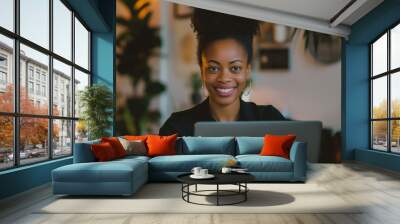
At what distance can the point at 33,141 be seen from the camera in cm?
594

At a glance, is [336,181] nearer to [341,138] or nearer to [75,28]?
[341,138]

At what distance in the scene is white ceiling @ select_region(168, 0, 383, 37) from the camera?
335 inches

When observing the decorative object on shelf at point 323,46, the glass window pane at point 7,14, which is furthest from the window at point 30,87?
the decorative object on shelf at point 323,46

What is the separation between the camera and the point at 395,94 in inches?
320

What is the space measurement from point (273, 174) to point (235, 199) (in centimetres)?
141

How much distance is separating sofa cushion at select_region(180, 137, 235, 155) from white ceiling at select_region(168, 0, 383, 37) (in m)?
3.61

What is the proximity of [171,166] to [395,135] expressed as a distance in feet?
16.2

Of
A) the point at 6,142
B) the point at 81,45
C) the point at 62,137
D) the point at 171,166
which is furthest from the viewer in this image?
the point at 81,45

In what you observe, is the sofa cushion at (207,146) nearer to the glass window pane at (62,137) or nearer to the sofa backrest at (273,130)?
the sofa backrest at (273,130)

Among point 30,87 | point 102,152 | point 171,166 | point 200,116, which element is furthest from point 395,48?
point 30,87

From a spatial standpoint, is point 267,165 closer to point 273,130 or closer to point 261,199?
point 261,199

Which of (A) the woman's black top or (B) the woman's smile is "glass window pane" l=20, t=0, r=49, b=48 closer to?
(A) the woman's black top

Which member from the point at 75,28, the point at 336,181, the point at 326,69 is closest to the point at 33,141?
the point at 75,28

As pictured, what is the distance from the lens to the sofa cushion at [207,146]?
264 inches
